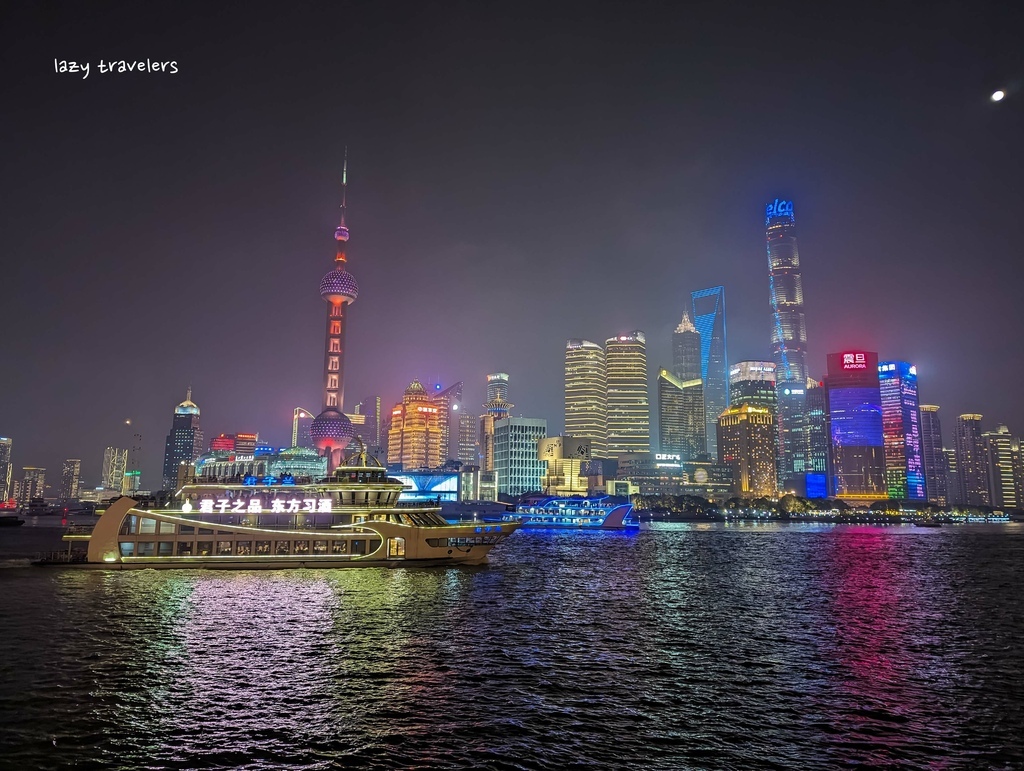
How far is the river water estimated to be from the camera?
24.0 meters

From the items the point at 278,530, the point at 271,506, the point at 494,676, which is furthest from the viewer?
the point at 271,506

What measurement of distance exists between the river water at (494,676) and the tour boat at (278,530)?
22.7 ft

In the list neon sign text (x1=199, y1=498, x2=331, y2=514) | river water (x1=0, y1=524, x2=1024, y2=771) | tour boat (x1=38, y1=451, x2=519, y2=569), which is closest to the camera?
river water (x1=0, y1=524, x2=1024, y2=771)

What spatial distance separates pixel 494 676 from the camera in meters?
34.1

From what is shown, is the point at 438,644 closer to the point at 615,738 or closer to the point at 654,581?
the point at 615,738

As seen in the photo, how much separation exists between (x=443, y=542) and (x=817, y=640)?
1880 inches

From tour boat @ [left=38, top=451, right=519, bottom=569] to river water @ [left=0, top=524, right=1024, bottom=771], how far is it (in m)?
6.92

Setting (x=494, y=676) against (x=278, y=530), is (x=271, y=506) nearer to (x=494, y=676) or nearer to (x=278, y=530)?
(x=278, y=530)

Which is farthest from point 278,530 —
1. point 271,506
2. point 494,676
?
point 494,676

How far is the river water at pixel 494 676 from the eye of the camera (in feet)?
78.6

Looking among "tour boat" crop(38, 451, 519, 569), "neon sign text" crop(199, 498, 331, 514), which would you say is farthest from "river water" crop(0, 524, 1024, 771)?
"neon sign text" crop(199, 498, 331, 514)

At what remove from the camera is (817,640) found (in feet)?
145

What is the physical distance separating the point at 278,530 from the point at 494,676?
5010 centimetres

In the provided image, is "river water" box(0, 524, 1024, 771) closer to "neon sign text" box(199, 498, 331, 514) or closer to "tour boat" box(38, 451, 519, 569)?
"tour boat" box(38, 451, 519, 569)
